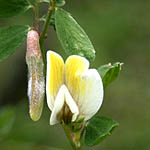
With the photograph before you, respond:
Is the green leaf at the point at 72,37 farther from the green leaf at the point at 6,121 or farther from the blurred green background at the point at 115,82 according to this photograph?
the blurred green background at the point at 115,82

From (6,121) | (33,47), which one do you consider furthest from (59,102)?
(6,121)

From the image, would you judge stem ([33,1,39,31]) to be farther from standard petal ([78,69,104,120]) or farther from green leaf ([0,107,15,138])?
green leaf ([0,107,15,138])

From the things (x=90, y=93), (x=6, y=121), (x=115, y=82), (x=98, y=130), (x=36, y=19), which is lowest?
(x=115, y=82)

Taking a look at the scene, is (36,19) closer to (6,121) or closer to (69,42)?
(69,42)

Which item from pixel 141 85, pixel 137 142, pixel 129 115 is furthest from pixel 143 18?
pixel 137 142

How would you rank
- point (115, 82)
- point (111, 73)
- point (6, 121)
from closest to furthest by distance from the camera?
Answer: point (111, 73), point (6, 121), point (115, 82)

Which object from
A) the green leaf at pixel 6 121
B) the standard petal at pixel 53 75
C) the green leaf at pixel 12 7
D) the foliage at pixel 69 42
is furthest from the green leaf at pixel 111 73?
the green leaf at pixel 6 121

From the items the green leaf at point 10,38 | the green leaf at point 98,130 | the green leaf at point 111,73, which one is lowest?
the green leaf at point 98,130
